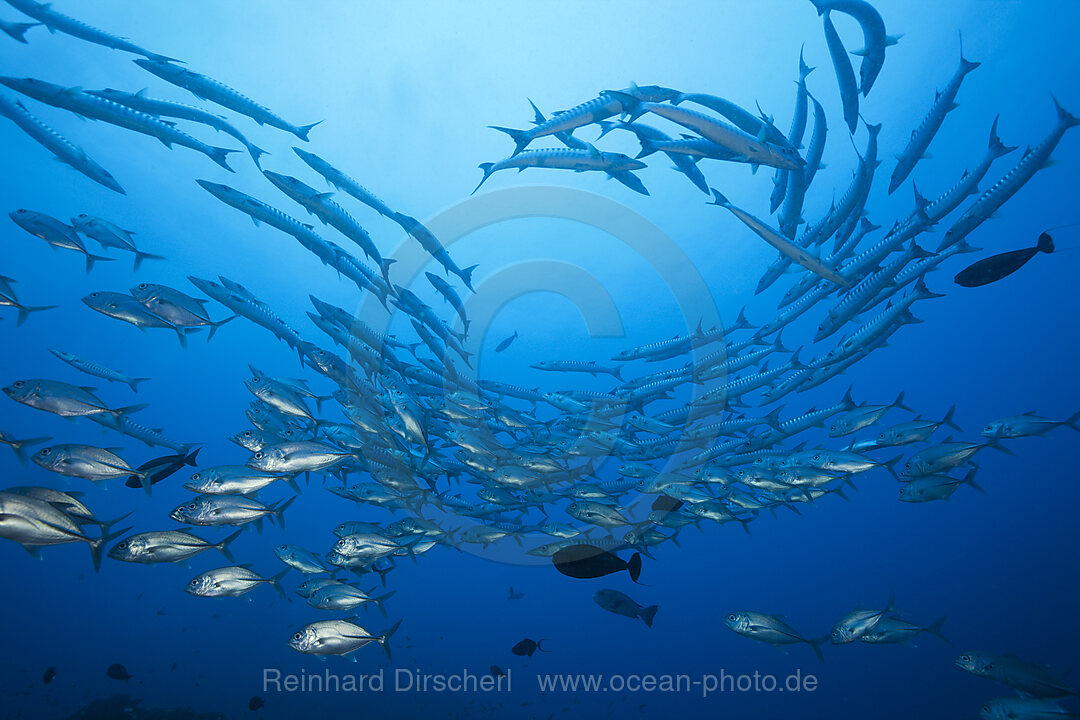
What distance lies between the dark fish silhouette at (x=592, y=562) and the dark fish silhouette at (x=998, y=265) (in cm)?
411

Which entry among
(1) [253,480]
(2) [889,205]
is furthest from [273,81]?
(2) [889,205]

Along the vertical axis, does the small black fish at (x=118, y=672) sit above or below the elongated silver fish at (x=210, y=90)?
below

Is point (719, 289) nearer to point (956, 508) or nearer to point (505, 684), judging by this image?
point (505, 684)

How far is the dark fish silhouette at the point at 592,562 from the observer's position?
4816 millimetres

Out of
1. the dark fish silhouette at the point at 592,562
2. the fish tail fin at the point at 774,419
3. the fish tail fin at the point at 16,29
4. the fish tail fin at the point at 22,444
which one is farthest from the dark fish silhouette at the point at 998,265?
the fish tail fin at the point at 16,29

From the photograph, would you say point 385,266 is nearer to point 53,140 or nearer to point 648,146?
point 648,146

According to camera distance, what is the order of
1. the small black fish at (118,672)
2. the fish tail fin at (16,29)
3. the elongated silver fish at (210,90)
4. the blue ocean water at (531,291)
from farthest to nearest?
the blue ocean water at (531,291) → the small black fish at (118,672) → the fish tail fin at (16,29) → the elongated silver fish at (210,90)

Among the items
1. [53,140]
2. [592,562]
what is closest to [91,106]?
[53,140]

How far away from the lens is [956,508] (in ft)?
121

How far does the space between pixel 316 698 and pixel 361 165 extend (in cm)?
2071

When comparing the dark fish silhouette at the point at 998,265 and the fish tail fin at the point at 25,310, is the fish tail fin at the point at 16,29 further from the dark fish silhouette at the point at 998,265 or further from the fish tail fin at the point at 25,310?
the dark fish silhouette at the point at 998,265

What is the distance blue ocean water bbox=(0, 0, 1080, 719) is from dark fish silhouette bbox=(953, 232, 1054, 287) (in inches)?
117

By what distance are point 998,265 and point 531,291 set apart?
16750 millimetres

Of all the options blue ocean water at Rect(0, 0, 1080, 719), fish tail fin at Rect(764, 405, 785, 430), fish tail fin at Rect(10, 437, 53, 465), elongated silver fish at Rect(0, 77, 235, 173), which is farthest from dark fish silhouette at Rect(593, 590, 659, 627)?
elongated silver fish at Rect(0, 77, 235, 173)
